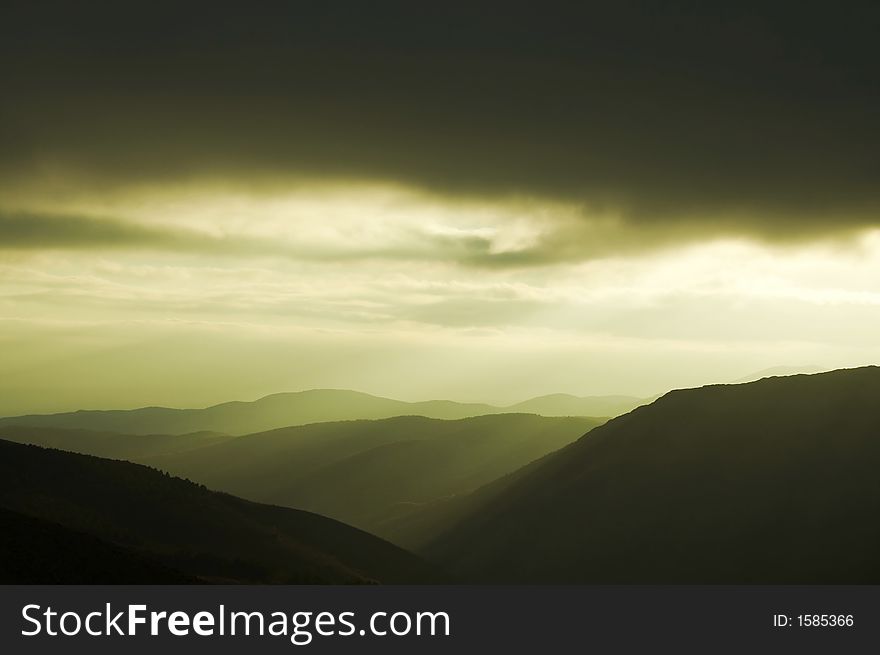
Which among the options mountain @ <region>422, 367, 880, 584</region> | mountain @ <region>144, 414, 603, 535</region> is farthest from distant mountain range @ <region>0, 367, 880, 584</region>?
mountain @ <region>144, 414, 603, 535</region>

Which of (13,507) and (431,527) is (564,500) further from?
(13,507)

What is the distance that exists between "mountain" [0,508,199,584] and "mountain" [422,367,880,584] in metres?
48.2

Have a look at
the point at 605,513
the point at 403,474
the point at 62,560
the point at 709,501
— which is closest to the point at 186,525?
the point at 62,560

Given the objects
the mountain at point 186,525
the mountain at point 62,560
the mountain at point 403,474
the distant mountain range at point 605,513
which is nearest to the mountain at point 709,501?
the distant mountain range at point 605,513

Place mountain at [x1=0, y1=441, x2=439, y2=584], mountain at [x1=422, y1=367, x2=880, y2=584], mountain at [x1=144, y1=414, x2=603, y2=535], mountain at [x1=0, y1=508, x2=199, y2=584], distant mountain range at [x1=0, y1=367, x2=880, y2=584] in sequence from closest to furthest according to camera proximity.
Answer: mountain at [x1=0, y1=508, x2=199, y2=584], mountain at [x1=0, y1=441, x2=439, y2=584], distant mountain range at [x1=0, y1=367, x2=880, y2=584], mountain at [x1=422, y1=367, x2=880, y2=584], mountain at [x1=144, y1=414, x2=603, y2=535]

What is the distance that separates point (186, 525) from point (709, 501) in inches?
2023

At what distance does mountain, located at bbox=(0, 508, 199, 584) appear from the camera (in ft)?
115

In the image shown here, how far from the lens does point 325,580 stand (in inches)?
2138

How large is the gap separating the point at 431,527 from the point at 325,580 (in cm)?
5161

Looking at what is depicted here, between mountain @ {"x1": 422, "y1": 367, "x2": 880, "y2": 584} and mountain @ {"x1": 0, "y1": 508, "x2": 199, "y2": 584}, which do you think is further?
mountain @ {"x1": 422, "y1": 367, "x2": 880, "y2": 584}

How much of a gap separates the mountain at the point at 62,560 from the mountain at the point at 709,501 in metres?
48.2

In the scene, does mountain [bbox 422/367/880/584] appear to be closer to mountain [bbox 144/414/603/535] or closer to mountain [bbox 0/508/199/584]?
mountain [bbox 144/414/603/535]

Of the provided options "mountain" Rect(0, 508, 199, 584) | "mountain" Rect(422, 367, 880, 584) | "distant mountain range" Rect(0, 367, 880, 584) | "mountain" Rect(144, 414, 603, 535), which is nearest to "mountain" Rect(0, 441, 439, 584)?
"distant mountain range" Rect(0, 367, 880, 584)

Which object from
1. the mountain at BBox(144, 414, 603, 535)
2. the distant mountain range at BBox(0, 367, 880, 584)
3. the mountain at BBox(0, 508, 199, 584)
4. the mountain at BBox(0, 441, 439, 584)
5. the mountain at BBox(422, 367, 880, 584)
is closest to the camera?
the mountain at BBox(0, 508, 199, 584)
